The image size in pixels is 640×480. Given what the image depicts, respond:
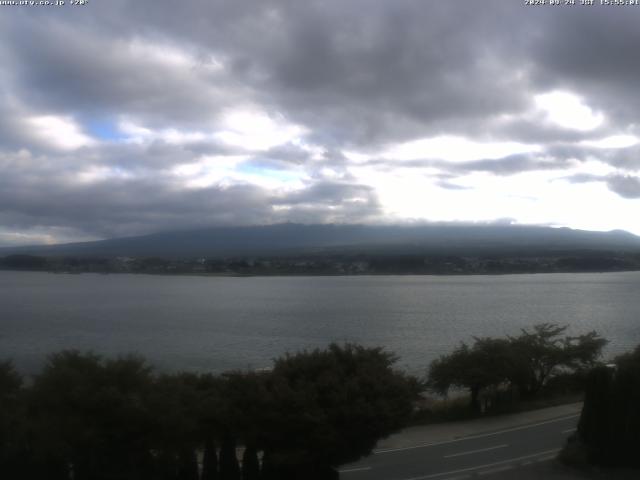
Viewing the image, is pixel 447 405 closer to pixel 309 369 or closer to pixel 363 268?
pixel 309 369

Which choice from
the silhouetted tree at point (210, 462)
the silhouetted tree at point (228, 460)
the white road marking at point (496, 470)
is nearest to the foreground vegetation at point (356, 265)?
the white road marking at point (496, 470)

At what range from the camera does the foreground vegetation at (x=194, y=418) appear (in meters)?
10.9

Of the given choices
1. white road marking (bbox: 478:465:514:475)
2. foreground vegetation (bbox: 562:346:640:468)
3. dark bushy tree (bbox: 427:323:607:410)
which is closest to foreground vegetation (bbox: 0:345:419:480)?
white road marking (bbox: 478:465:514:475)

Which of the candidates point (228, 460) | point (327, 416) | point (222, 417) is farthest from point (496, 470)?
point (222, 417)

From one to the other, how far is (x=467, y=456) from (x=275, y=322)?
4326 centimetres

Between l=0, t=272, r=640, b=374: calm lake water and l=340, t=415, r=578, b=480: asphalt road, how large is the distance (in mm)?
8613

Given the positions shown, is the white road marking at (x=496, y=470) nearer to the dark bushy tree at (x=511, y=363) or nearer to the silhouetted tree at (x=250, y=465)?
the silhouetted tree at (x=250, y=465)

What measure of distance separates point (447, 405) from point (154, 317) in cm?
4663

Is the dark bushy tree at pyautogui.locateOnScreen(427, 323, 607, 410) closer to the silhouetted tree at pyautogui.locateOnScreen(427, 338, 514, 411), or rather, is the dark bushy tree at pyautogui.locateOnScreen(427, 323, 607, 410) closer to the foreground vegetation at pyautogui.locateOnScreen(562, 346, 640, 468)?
the silhouetted tree at pyautogui.locateOnScreen(427, 338, 514, 411)

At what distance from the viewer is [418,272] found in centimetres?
13175

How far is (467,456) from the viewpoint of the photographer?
15.8 m

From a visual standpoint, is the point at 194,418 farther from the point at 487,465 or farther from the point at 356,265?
the point at 356,265

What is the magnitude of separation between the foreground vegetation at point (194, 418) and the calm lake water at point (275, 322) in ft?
37.2

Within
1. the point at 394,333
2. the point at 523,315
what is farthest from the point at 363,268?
the point at 394,333
